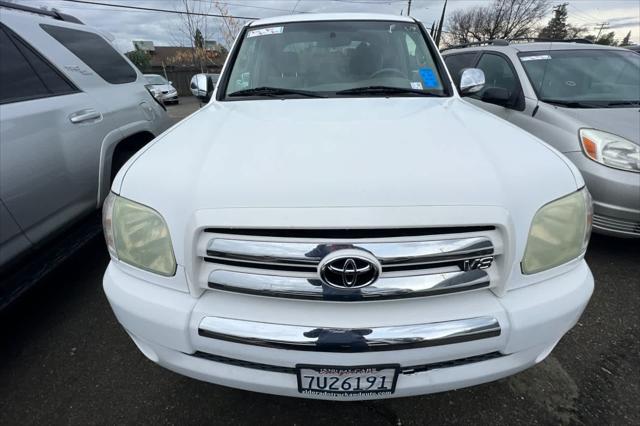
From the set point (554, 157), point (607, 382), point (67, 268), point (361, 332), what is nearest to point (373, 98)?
point (554, 157)

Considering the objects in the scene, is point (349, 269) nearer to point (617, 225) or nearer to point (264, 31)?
point (264, 31)

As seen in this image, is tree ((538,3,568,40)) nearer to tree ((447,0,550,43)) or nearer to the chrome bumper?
tree ((447,0,550,43))

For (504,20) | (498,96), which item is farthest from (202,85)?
(504,20)

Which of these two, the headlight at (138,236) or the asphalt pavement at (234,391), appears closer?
the headlight at (138,236)

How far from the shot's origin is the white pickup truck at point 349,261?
3.74 feet

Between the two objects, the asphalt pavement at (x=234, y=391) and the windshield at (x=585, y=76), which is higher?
the windshield at (x=585, y=76)

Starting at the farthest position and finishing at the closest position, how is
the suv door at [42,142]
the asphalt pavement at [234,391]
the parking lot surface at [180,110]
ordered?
the parking lot surface at [180,110], the suv door at [42,142], the asphalt pavement at [234,391]

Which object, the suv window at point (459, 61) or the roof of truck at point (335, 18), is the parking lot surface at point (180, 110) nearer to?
the suv window at point (459, 61)

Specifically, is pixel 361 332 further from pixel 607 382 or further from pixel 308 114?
pixel 607 382

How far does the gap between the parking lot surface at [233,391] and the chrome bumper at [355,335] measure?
0.72 meters

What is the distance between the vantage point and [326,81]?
2.29 metres

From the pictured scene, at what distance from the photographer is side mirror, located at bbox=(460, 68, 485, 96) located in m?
2.55

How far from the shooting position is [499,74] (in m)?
4.29

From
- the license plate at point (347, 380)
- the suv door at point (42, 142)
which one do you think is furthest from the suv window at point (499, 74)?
the suv door at point (42, 142)
